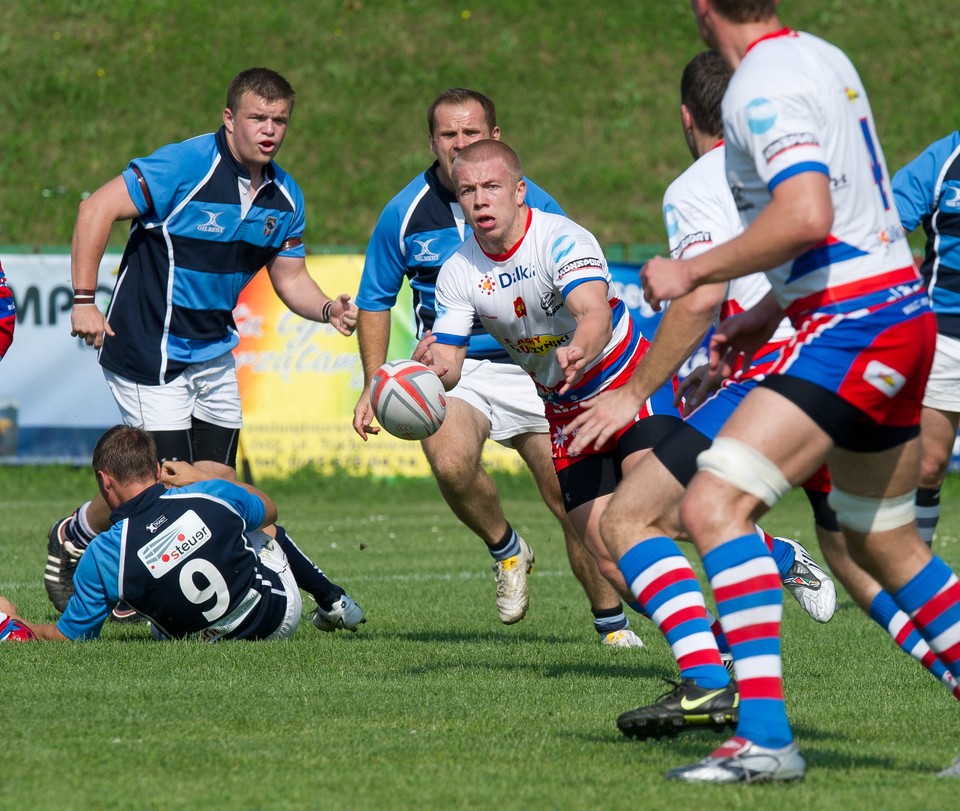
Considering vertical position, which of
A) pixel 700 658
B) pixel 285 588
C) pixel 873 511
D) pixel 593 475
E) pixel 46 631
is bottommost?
pixel 46 631

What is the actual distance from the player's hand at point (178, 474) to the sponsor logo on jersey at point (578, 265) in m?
2.44

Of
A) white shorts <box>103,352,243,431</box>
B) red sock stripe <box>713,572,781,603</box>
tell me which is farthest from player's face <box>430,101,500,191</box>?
red sock stripe <box>713,572,781,603</box>

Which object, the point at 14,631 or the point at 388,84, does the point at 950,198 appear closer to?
the point at 14,631

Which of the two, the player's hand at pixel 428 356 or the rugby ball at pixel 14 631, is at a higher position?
the player's hand at pixel 428 356

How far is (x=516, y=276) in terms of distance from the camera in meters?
5.80

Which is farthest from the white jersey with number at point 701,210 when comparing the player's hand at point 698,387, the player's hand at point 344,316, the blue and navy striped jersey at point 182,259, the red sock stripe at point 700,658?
the blue and navy striped jersey at point 182,259

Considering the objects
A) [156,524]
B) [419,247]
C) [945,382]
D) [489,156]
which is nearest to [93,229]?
[419,247]

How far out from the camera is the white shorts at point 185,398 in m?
7.68

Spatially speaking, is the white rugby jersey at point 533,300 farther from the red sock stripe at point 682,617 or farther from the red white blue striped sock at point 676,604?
the red sock stripe at point 682,617

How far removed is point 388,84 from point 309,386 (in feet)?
36.6

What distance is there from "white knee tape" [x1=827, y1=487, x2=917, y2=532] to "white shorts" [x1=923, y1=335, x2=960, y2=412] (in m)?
3.64

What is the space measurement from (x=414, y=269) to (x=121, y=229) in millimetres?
13317

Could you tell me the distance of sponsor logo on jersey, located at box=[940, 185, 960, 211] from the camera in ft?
25.3

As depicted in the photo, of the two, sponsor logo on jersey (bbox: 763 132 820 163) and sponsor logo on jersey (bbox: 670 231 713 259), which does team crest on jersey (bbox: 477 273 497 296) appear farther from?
sponsor logo on jersey (bbox: 763 132 820 163)
